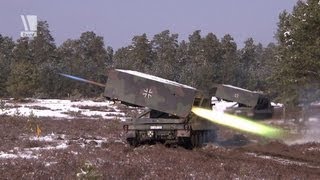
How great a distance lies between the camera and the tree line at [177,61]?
27.4 meters

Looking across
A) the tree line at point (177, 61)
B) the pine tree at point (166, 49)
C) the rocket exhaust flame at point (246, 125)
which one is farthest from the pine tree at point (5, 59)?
the rocket exhaust flame at point (246, 125)

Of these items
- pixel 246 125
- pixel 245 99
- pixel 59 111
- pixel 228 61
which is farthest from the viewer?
pixel 228 61

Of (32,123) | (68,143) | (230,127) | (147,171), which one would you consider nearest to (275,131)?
(230,127)

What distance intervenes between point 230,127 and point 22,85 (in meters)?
54.0

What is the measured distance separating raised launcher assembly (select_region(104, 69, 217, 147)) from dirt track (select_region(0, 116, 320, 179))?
102 cm

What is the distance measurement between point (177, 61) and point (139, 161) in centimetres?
11078

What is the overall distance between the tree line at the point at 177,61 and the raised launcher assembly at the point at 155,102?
7.87m

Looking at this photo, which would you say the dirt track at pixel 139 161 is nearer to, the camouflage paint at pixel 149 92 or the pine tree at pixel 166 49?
the camouflage paint at pixel 149 92

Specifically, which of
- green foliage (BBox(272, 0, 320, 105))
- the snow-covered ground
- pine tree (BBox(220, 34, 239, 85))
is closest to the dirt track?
green foliage (BBox(272, 0, 320, 105))

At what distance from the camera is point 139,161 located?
15148 mm

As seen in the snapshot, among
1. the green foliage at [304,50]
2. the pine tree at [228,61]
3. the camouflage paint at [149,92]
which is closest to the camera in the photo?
the camouflage paint at [149,92]

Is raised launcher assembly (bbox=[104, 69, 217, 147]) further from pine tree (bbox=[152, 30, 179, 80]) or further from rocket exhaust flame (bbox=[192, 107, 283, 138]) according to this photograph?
pine tree (bbox=[152, 30, 179, 80])

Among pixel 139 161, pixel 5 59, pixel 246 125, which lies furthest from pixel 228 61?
pixel 139 161

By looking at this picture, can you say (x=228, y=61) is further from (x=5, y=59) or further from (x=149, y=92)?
(x=149, y=92)
